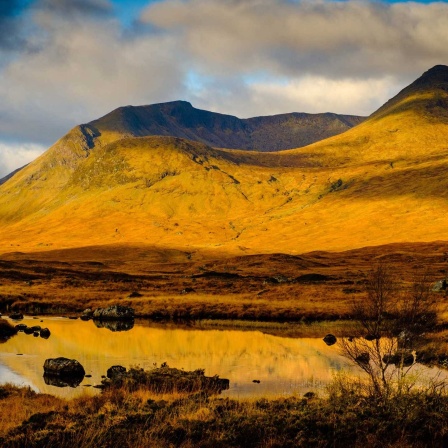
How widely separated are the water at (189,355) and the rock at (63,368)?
2.65 feet

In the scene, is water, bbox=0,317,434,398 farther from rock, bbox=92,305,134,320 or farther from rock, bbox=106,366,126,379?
rock, bbox=92,305,134,320

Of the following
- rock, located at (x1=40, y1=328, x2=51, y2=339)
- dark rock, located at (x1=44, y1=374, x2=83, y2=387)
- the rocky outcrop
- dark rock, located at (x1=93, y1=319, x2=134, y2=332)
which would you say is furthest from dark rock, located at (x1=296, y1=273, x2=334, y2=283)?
dark rock, located at (x1=44, y1=374, x2=83, y2=387)

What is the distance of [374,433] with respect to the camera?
18.4m

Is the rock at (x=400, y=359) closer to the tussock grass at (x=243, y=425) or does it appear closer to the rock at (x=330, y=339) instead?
the rock at (x=330, y=339)

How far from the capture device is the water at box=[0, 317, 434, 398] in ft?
106

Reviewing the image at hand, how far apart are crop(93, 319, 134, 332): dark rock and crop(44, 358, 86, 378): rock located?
2107 centimetres

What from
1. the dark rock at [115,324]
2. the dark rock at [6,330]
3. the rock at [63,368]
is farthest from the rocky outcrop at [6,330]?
the rock at [63,368]

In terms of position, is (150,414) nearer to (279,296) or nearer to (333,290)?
(279,296)

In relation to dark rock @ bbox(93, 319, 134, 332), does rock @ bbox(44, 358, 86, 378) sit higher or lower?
higher

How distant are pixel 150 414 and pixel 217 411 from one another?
2.42m

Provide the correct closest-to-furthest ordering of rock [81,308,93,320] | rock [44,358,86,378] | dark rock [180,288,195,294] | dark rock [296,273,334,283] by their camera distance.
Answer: rock [44,358,86,378] < rock [81,308,93,320] < dark rock [180,288,195,294] < dark rock [296,273,334,283]

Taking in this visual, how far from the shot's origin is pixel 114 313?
63.7 m

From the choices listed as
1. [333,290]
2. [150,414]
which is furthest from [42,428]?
[333,290]

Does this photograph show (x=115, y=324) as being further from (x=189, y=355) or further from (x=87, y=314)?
(x=189, y=355)
